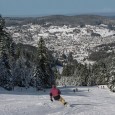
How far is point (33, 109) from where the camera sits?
24266mm

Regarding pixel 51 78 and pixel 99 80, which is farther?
pixel 99 80

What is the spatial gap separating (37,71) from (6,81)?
400 inches

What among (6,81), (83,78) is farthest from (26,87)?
(83,78)

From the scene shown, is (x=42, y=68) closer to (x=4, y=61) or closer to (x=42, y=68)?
(x=42, y=68)

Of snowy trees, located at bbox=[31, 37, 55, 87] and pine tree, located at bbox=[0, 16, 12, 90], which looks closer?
pine tree, located at bbox=[0, 16, 12, 90]

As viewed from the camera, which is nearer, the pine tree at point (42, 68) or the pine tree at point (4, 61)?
the pine tree at point (4, 61)

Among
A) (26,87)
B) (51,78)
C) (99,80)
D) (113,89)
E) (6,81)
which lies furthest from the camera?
(99,80)

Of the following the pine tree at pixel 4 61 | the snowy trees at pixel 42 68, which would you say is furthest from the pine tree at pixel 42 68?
the pine tree at pixel 4 61

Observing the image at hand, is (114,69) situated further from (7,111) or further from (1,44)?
(7,111)

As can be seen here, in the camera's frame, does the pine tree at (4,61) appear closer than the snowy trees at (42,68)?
Yes

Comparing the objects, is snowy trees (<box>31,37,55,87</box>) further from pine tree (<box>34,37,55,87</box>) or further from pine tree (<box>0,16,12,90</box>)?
pine tree (<box>0,16,12,90</box>)

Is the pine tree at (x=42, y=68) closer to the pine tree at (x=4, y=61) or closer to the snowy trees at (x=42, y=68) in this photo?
the snowy trees at (x=42, y=68)

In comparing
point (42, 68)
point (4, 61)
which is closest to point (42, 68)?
point (42, 68)

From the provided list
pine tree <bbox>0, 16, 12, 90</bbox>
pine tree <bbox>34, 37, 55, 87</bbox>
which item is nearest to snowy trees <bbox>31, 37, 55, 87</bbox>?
pine tree <bbox>34, 37, 55, 87</bbox>
